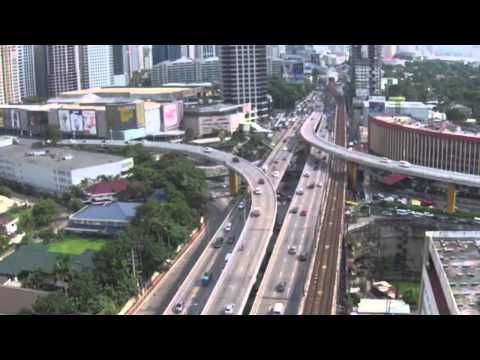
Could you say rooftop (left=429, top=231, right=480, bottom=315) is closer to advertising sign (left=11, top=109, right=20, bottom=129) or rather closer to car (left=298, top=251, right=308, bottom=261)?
car (left=298, top=251, right=308, bottom=261)

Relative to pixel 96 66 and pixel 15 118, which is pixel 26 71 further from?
pixel 15 118

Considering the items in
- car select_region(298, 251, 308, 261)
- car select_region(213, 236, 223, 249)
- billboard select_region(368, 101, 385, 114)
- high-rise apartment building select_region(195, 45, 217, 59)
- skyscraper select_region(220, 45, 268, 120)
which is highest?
high-rise apartment building select_region(195, 45, 217, 59)

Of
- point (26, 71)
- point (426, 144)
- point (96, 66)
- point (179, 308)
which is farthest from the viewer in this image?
point (96, 66)

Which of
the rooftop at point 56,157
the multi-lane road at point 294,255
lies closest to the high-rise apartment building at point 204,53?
the rooftop at point 56,157

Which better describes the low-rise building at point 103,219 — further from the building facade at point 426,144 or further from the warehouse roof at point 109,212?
the building facade at point 426,144

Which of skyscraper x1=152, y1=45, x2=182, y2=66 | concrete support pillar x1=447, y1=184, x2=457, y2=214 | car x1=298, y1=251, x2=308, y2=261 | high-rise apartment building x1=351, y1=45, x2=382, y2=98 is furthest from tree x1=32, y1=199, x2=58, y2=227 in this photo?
skyscraper x1=152, y1=45, x2=182, y2=66

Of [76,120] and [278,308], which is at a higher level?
[76,120]

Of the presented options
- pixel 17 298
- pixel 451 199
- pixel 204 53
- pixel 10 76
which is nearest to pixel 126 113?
pixel 10 76
